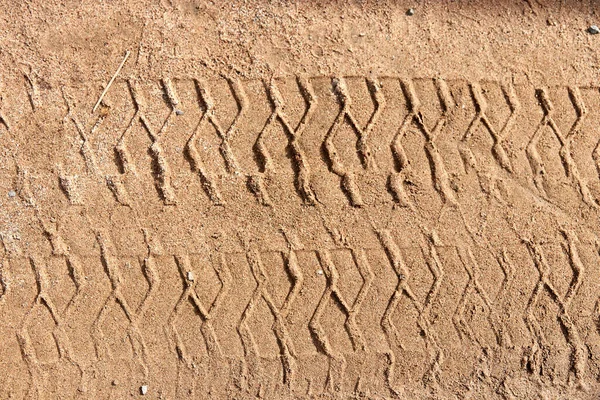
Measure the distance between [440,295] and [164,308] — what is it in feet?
4.23

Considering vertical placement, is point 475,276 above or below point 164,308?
above

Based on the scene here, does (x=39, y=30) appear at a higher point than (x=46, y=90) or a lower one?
higher

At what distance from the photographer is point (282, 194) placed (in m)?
2.31

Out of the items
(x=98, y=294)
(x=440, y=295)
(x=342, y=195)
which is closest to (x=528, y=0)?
(x=342, y=195)

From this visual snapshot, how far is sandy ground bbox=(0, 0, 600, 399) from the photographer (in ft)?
7.52

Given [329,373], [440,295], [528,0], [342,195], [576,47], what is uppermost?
[528,0]

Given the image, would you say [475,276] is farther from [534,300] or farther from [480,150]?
[480,150]

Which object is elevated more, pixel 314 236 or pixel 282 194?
pixel 282 194

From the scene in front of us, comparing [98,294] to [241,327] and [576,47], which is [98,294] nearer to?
[241,327]

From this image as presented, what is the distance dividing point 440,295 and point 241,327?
0.94 m

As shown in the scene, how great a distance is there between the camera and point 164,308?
2.30m

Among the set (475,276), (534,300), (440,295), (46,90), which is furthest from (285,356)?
(46,90)

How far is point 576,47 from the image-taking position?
2369mm

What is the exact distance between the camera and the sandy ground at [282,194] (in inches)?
90.3
